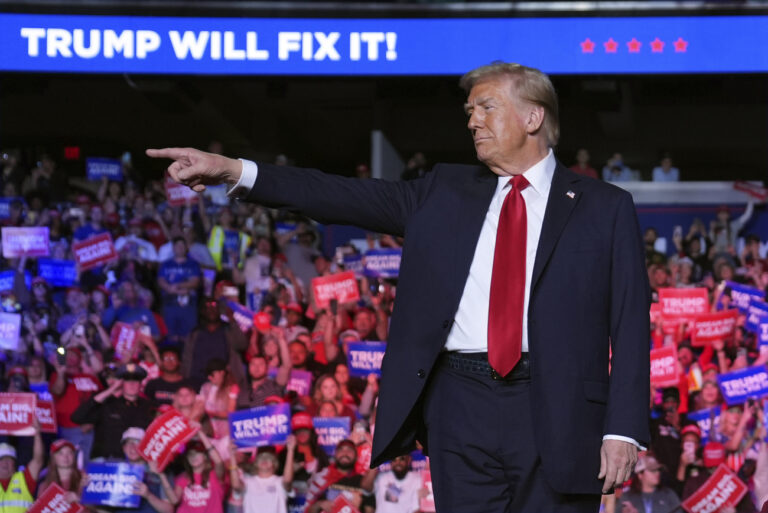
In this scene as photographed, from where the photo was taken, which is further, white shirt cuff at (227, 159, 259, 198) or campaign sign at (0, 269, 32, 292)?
campaign sign at (0, 269, 32, 292)

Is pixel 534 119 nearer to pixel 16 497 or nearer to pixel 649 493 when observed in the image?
pixel 649 493

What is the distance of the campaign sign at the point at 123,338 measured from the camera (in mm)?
8945

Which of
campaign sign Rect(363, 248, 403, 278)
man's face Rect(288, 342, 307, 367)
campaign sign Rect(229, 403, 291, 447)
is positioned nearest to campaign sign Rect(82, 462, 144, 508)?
campaign sign Rect(229, 403, 291, 447)

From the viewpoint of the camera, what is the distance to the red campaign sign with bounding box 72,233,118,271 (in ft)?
33.4

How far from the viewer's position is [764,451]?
24.7 feet

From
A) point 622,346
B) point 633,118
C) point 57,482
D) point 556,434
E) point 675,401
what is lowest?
point 57,482

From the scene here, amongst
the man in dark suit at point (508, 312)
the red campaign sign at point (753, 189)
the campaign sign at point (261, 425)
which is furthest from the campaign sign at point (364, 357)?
the red campaign sign at point (753, 189)

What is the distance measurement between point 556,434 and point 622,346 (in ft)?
0.82

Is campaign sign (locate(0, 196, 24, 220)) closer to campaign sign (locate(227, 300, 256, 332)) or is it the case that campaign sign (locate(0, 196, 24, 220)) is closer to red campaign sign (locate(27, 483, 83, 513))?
campaign sign (locate(227, 300, 256, 332))

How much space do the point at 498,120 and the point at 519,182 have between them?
149 mm

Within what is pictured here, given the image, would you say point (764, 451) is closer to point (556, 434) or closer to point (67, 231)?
point (556, 434)

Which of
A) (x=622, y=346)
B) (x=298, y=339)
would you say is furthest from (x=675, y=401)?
(x=622, y=346)

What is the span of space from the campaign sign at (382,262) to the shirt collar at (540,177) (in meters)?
6.81

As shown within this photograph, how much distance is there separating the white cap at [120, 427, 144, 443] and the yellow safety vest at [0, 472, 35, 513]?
684 millimetres
